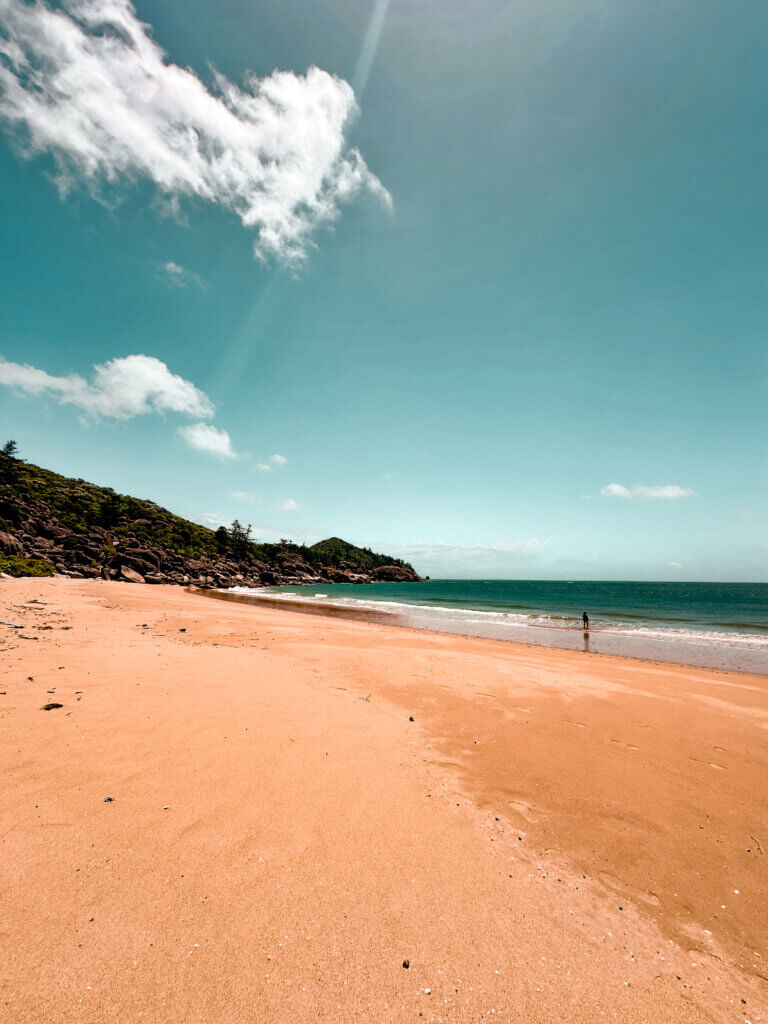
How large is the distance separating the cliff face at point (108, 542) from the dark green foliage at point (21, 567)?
0.08m

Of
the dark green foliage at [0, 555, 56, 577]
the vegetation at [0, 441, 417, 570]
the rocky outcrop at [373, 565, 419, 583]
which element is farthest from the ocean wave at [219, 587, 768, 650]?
the rocky outcrop at [373, 565, 419, 583]

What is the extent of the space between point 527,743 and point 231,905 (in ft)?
19.1

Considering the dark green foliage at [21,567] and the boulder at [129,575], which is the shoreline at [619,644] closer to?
the dark green foliage at [21,567]

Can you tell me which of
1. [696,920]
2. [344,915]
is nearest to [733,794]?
[696,920]

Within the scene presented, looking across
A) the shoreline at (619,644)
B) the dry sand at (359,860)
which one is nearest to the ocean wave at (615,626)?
the shoreline at (619,644)

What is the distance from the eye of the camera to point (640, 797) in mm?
5855

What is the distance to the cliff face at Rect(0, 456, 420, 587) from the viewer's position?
4206 cm

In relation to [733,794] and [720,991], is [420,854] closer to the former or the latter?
[720,991]

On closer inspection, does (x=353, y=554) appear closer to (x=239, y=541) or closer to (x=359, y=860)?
(x=239, y=541)

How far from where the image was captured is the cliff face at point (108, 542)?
42.1m

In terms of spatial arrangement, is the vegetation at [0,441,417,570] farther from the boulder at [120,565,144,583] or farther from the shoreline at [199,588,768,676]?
the shoreline at [199,588,768,676]

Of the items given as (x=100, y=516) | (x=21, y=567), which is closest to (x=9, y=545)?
(x=21, y=567)

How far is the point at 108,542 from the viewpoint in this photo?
52.7 metres

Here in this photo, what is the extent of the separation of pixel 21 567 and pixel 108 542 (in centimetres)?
2424
